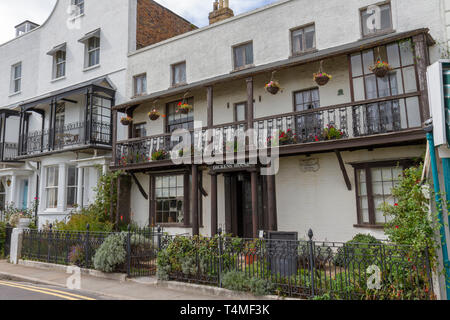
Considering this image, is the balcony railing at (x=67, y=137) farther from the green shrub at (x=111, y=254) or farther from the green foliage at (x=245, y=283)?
the green foliage at (x=245, y=283)

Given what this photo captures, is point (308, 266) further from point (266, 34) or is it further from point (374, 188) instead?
point (266, 34)

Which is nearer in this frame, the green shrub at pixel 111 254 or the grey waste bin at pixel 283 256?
the grey waste bin at pixel 283 256

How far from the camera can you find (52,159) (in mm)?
17766

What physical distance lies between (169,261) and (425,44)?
27.6 ft

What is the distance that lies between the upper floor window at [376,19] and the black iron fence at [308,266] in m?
6.97

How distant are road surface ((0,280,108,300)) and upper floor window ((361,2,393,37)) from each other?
1065 centimetres

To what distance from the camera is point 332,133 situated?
386 inches

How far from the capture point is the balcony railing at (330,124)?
9.27m

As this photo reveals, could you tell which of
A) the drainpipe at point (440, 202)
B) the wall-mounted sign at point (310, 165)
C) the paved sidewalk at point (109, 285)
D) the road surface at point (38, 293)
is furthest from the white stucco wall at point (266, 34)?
the road surface at point (38, 293)

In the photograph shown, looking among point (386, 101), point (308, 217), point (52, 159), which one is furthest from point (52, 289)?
point (52, 159)

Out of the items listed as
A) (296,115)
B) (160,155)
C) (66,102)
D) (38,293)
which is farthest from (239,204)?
(66,102)

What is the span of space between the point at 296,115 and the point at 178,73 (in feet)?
22.7

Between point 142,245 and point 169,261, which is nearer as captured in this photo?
point 169,261

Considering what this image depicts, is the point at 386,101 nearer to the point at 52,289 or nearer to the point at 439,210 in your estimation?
the point at 439,210
